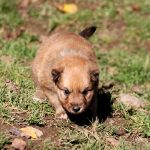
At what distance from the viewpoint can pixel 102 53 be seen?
1056cm

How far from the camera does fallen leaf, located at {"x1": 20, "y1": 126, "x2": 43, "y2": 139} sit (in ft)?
21.5

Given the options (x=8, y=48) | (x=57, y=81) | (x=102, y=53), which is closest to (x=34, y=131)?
(x=57, y=81)

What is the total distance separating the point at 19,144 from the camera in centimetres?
622

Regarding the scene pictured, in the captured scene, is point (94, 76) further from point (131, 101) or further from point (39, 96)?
point (131, 101)

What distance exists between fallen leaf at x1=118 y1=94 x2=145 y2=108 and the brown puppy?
955 mm

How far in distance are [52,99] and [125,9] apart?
17.8 feet

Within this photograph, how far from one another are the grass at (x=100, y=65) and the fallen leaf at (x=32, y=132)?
106 mm

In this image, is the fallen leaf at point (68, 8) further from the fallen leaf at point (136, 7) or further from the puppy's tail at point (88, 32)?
the puppy's tail at point (88, 32)

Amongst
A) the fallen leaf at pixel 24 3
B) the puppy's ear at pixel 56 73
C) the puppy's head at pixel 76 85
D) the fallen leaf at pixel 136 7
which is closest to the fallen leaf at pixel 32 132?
the puppy's head at pixel 76 85

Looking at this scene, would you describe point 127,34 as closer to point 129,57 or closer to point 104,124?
point 129,57

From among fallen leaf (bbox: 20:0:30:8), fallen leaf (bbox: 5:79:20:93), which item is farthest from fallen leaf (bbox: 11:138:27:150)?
fallen leaf (bbox: 20:0:30:8)

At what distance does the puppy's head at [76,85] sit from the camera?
6.59 metres

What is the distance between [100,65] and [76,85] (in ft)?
11.4

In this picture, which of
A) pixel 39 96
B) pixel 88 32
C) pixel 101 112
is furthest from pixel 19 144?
pixel 88 32
